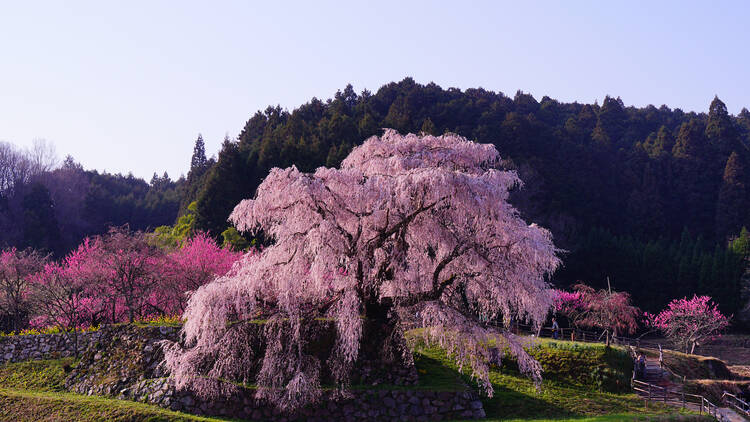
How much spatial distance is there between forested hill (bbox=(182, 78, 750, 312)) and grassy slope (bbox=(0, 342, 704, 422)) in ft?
92.5

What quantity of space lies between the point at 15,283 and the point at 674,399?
28.4 metres

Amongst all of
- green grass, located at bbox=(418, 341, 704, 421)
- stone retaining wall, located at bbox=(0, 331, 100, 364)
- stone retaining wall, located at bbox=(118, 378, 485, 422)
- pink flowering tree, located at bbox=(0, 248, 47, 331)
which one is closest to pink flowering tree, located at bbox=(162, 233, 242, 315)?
stone retaining wall, located at bbox=(0, 331, 100, 364)

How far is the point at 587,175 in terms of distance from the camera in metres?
71.8

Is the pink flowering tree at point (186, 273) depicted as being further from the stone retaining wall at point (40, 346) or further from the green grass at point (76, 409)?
the green grass at point (76, 409)

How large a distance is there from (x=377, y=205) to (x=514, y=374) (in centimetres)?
970

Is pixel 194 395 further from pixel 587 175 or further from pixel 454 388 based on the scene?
pixel 587 175

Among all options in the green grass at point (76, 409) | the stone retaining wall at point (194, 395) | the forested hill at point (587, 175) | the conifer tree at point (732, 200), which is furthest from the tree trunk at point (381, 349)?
the conifer tree at point (732, 200)

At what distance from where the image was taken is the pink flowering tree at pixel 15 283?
2619cm

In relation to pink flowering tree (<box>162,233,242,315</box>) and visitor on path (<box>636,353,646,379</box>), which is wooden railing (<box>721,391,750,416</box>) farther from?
pink flowering tree (<box>162,233,242,315</box>)

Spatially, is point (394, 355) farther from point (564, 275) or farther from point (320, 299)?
point (564, 275)

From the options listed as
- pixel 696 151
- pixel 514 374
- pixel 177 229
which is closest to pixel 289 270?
pixel 514 374

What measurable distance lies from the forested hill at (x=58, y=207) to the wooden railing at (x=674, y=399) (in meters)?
52.3

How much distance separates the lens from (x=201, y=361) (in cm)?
1579

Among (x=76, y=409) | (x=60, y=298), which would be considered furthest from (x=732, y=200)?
(x=76, y=409)
